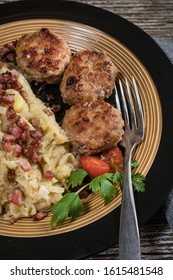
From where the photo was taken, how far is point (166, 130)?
14.2 ft

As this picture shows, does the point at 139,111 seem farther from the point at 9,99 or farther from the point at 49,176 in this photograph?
the point at 9,99

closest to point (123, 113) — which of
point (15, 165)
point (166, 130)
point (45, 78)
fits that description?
point (166, 130)

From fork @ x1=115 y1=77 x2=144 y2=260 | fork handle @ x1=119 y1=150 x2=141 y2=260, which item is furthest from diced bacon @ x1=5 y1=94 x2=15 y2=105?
fork handle @ x1=119 y1=150 x2=141 y2=260

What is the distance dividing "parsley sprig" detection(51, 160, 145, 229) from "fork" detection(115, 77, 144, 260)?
11cm

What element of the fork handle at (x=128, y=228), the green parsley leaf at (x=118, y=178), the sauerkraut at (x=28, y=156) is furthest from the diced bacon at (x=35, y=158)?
the fork handle at (x=128, y=228)

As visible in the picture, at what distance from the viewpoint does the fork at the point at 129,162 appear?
11.2 ft

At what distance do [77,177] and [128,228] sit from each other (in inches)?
28.7

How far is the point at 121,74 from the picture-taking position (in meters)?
4.89

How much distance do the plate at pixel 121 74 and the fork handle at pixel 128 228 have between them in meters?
0.14

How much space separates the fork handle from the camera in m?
3.39

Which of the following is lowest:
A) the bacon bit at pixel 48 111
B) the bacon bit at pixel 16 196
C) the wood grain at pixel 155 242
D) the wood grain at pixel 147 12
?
the wood grain at pixel 155 242

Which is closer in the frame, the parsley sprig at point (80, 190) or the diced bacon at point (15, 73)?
the parsley sprig at point (80, 190)

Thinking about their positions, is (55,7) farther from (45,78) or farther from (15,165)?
(15,165)

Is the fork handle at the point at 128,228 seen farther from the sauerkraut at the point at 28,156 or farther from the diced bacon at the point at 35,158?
the diced bacon at the point at 35,158
